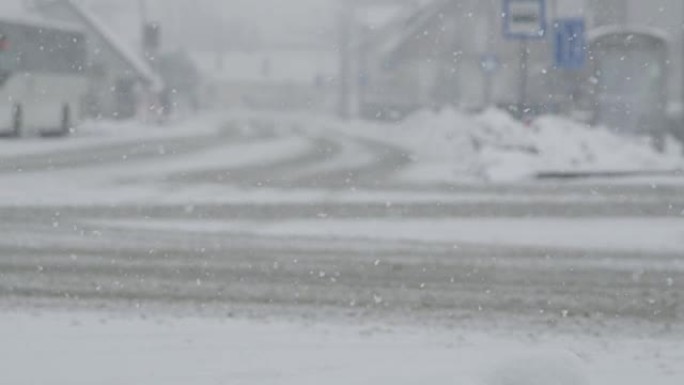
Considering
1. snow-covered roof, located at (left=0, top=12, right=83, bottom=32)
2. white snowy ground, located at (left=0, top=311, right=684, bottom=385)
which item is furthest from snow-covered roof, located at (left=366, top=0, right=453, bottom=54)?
white snowy ground, located at (left=0, top=311, right=684, bottom=385)

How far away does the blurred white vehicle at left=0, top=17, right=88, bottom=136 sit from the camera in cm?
3534

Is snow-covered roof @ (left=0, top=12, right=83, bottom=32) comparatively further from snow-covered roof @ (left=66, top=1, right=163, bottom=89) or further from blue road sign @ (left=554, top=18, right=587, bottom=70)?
snow-covered roof @ (left=66, top=1, right=163, bottom=89)

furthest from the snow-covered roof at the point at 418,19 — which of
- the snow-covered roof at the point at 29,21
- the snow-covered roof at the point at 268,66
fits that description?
the snow-covered roof at the point at 268,66

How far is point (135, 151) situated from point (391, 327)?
25.5 m

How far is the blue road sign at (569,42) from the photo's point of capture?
23547mm

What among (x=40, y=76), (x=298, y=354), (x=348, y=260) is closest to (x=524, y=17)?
(x=348, y=260)

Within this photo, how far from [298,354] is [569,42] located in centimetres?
1747

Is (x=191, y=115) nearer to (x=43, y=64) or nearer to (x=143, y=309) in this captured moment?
(x=43, y=64)

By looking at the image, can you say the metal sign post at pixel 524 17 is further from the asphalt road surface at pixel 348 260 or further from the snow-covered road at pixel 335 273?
the asphalt road surface at pixel 348 260

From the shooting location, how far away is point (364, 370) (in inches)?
271

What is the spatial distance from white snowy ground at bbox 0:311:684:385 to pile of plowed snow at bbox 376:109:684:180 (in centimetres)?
1423

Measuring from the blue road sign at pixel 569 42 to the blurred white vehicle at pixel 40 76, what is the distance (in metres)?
18.1

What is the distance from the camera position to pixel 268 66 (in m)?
123

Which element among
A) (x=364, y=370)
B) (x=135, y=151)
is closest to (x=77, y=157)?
(x=135, y=151)
